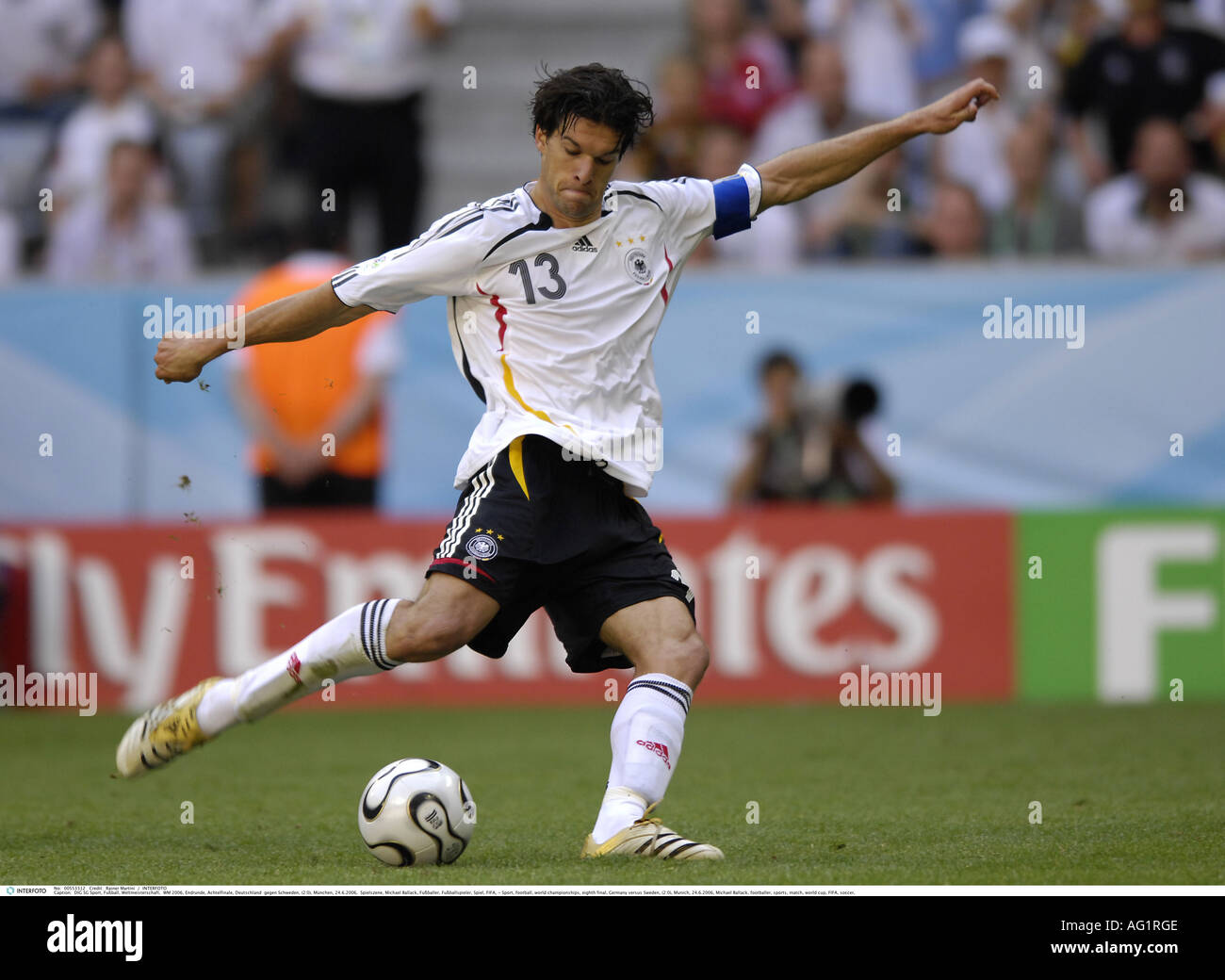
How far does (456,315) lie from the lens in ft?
17.8

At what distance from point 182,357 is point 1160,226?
7948 mm

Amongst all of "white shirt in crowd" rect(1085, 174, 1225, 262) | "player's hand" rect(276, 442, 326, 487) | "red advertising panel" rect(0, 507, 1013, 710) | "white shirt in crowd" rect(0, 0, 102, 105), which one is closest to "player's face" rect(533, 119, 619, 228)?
"red advertising panel" rect(0, 507, 1013, 710)

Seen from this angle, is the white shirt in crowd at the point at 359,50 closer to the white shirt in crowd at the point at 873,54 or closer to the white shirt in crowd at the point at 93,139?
the white shirt in crowd at the point at 93,139

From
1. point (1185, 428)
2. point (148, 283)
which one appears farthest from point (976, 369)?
point (148, 283)

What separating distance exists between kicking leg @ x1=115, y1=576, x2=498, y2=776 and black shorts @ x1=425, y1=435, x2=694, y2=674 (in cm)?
9

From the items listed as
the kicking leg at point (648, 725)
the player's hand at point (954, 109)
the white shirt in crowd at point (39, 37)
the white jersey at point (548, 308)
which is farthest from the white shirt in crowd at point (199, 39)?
the kicking leg at point (648, 725)

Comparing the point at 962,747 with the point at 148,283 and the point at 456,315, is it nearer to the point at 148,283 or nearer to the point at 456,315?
the point at 456,315

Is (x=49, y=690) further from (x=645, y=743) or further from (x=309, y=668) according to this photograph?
(x=645, y=743)

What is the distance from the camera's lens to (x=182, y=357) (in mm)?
5258

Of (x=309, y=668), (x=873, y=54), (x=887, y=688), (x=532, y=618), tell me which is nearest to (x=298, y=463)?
(x=532, y=618)

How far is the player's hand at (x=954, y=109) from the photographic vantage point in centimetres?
557

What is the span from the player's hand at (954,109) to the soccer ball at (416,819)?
2.41m

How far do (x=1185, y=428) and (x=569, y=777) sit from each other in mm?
5043
